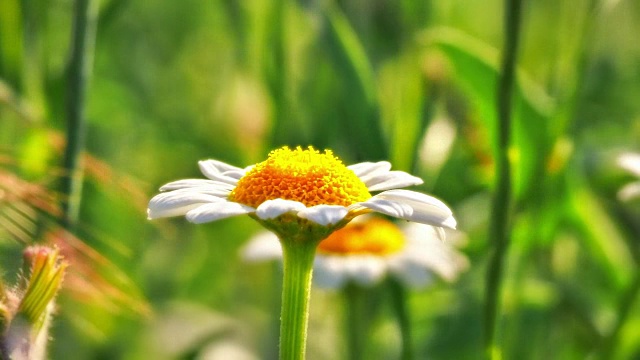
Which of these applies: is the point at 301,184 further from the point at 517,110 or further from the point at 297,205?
the point at 517,110

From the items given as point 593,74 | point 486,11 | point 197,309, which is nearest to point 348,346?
point 197,309

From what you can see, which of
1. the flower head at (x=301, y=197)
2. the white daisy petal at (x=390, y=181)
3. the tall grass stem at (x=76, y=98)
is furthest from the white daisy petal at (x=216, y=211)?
the tall grass stem at (x=76, y=98)

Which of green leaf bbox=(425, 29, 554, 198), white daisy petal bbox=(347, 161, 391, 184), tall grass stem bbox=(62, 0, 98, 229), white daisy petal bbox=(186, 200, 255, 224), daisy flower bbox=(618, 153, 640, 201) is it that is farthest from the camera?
green leaf bbox=(425, 29, 554, 198)

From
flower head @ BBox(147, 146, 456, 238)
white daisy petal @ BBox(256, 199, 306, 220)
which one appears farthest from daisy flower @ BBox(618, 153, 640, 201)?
white daisy petal @ BBox(256, 199, 306, 220)

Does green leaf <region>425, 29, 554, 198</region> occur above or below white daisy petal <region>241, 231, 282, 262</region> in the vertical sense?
above

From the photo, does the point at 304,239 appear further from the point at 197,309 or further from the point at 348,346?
the point at 197,309

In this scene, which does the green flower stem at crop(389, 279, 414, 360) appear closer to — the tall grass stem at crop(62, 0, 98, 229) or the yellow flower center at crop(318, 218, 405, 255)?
the yellow flower center at crop(318, 218, 405, 255)

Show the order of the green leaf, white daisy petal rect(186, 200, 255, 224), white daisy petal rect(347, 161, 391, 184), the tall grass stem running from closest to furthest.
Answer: white daisy petal rect(186, 200, 255, 224)
white daisy petal rect(347, 161, 391, 184)
the tall grass stem
the green leaf
